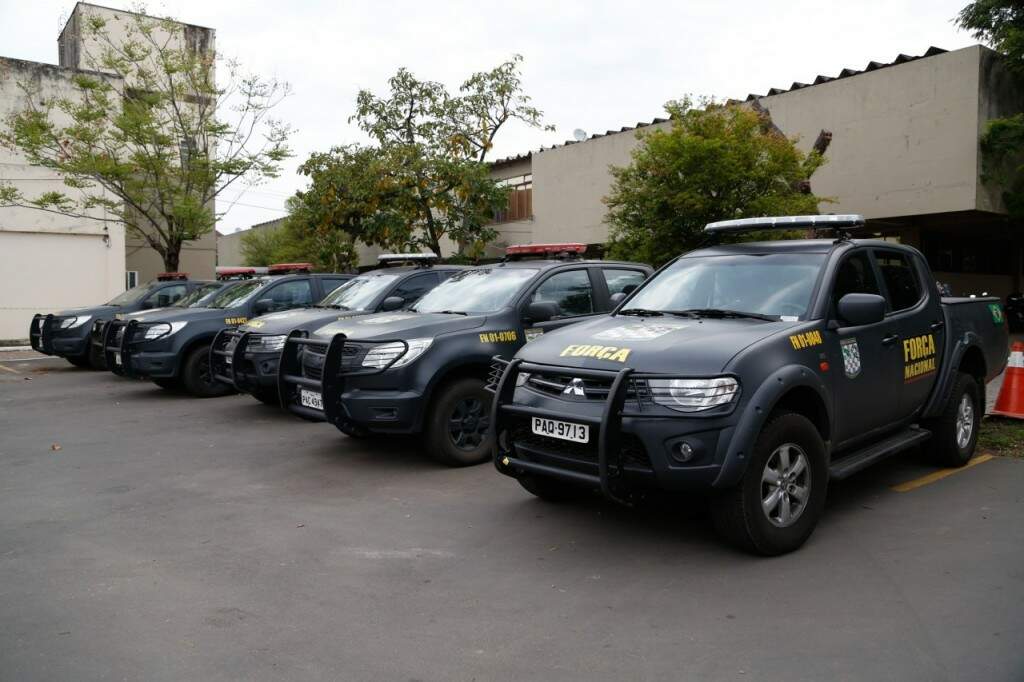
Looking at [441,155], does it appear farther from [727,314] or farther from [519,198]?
[727,314]

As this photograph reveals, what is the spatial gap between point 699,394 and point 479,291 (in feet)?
12.5

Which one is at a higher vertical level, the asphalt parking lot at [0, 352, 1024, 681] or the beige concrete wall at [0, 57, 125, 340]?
the beige concrete wall at [0, 57, 125, 340]

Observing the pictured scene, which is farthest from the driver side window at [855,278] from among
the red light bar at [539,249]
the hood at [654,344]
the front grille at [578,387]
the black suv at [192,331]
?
the black suv at [192,331]

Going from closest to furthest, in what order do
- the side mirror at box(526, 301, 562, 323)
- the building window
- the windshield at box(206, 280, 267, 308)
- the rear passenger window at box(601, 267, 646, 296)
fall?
the side mirror at box(526, 301, 562, 323) < the rear passenger window at box(601, 267, 646, 296) < the windshield at box(206, 280, 267, 308) < the building window

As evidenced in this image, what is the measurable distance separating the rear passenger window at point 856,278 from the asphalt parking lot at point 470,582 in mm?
1485

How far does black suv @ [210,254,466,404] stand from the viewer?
8617mm

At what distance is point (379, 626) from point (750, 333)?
2563 mm

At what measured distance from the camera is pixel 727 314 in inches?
205

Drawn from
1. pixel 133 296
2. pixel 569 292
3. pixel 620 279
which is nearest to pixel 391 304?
pixel 569 292

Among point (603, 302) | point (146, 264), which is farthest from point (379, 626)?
Result: point (146, 264)

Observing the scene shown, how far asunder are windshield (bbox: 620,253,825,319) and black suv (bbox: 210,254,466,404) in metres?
3.58

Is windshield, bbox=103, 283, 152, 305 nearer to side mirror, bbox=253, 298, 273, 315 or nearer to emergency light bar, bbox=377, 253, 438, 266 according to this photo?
side mirror, bbox=253, 298, 273, 315

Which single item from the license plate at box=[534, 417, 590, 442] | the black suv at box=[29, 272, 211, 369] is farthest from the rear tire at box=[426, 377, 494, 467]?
the black suv at box=[29, 272, 211, 369]

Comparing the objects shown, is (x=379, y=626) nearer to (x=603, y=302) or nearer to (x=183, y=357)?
(x=603, y=302)
